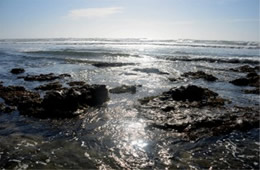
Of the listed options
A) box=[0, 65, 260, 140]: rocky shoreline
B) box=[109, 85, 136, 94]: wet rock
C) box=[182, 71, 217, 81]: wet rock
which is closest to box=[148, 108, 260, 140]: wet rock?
box=[0, 65, 260, 140]: rocky shoreline

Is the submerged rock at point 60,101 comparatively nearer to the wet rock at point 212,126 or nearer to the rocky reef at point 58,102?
the rocky reef at point 58,102

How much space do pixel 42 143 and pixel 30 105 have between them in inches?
152

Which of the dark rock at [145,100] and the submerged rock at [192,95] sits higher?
the submerged rock at [192,95]

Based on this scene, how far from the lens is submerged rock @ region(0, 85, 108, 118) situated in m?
10.3

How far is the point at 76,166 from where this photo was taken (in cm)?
634

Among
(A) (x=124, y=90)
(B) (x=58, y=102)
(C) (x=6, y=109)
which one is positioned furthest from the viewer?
(A) (x=124, y=90)

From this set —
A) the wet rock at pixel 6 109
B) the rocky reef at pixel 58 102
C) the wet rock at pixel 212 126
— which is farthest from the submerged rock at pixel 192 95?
the wet rock at pixel 6 109

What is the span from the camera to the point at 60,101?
1061 centimetres

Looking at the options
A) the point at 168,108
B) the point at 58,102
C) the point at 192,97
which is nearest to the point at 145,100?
the point at 168,108

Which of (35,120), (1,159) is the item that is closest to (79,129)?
(35,120)

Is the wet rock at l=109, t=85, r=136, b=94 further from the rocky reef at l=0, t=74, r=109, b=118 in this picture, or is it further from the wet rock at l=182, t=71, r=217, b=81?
the wet rock at l=182, t=71, r=217, b=81

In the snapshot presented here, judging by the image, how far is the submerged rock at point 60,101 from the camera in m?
10.3

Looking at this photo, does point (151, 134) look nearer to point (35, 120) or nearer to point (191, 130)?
point (191, 130)

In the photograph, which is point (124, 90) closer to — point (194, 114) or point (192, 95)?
point (192, 95)
